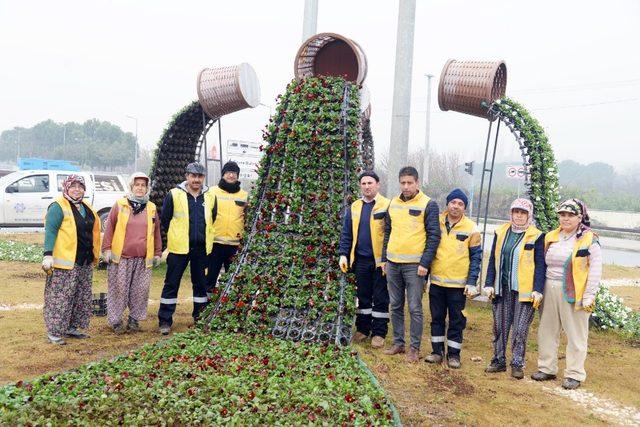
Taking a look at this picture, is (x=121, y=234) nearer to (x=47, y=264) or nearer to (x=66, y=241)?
(x=66, y=241)

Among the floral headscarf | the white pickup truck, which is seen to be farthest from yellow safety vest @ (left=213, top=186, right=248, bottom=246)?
the white pickup truck

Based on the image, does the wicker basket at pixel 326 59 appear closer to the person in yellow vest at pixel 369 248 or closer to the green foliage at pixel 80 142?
the person in yellow vest at pixel 369 248

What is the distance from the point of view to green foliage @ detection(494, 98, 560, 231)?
664cm

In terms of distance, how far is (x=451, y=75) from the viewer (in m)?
6.96

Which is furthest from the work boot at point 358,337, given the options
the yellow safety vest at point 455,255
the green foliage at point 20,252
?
the green foliage at point 20,252

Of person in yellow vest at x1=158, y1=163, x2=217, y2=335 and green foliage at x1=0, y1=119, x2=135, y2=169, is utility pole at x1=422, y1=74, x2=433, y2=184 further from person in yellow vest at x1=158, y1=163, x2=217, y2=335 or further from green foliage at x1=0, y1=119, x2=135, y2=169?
green foliage at x1=0, y1=119, x2=135, y2=169

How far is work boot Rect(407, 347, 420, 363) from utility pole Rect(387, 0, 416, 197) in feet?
11.8

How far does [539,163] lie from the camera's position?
664 cm

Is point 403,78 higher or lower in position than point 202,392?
higher

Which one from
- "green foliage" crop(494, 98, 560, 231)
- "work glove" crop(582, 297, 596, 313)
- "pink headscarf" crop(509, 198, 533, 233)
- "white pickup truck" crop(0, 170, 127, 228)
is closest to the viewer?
"work glove" crop(582, 297, 596, 313)

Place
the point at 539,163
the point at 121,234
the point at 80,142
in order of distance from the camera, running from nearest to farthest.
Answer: the point at 121,234
the point at 539,163
the point at 80,142

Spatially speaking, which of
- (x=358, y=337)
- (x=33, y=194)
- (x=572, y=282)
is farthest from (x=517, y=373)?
(x=33, y=194)

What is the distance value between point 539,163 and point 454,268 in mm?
2432

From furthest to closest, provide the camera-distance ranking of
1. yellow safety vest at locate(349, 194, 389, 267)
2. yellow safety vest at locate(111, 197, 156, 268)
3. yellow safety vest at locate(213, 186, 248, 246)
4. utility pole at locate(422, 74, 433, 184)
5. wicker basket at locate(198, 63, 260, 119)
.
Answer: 1. utility pole at locate(422, 74, 433, 184)
2. wicker basket at locate(198, 63, 260, 119)
3. yellow safety vest at locate(213, 186, 248, 246)
4. yellow safety vest at locate(111, 197, 156, 268)
5. yellow safety vest at locate(349, 194, 389, 267)
